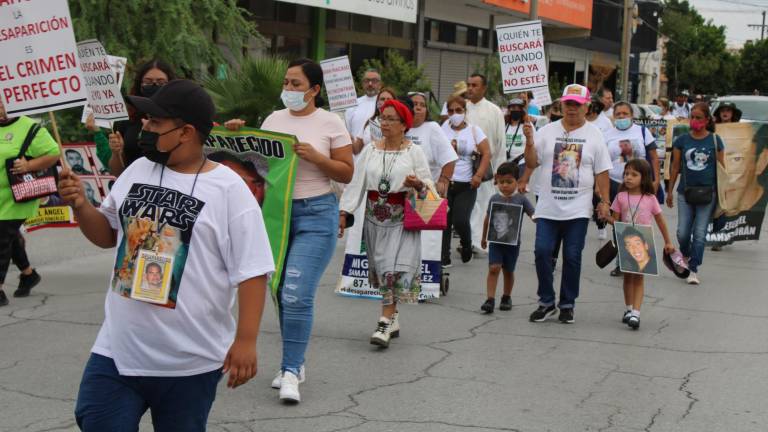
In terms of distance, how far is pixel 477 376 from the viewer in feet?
21.8

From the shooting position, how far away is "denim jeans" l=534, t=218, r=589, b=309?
27.3 feet

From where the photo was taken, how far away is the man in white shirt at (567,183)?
827cm

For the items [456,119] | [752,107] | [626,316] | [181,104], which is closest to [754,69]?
[752,107]

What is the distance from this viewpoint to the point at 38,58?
16.4 feet

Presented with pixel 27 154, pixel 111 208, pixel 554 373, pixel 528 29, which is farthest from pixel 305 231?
pixel 528 29

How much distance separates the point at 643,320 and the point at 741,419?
2942 millimetres

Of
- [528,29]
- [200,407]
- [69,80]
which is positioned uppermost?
[528,29]

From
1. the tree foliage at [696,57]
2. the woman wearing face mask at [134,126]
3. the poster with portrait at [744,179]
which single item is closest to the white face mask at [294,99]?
the woman wearing face mask at [134,126]

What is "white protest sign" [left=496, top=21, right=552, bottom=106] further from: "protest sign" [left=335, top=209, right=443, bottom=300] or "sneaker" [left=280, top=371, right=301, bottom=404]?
"sneaker" [left=280, top=371, right=301, bottom=404]

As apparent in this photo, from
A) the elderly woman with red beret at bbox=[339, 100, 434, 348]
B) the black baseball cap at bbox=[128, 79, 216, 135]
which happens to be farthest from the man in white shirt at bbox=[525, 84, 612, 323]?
the black baseball cap at bbox=[128, 79, 216, 135]

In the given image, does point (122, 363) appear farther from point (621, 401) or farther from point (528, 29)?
point (528, 29)

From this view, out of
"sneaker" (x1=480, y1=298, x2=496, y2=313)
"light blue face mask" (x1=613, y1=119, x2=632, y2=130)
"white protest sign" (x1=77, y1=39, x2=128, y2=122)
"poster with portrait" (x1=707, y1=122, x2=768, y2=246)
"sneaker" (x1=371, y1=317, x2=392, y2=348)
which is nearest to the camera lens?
"sneaker" (x1=371, y1=317, x2=392, y2=348)

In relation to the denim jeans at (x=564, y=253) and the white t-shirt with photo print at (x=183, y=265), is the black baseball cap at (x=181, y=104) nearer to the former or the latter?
the white t-shirt with photo print at (x=183, y=265)

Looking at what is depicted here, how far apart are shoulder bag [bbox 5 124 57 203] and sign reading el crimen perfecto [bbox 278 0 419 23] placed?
39.4 ft
